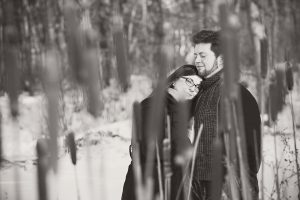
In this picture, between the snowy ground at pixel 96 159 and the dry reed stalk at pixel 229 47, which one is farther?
the snowy ground at pixel 96 159

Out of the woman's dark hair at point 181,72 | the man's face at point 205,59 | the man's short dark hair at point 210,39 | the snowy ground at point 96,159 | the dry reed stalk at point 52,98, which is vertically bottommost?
the snowy ground at point 96,159

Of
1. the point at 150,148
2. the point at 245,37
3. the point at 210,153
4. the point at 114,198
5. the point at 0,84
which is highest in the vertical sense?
the point at 245,37

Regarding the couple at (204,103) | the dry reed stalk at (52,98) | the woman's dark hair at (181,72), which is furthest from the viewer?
the woman's dark hair at (181,72)

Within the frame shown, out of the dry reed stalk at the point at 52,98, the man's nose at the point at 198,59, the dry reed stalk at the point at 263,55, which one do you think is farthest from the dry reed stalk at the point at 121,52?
the man's nose at the point at 198,59

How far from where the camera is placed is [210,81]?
5.64 feet

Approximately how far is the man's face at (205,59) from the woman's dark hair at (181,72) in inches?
1.3

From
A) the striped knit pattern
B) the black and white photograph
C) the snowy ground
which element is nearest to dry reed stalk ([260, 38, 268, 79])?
the black and white photograph

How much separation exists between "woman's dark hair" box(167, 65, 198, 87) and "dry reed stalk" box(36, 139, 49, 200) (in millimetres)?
1085

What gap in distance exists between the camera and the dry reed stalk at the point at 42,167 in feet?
1.90

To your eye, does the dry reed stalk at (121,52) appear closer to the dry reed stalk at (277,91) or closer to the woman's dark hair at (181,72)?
the dry reed stalk at (277,91)

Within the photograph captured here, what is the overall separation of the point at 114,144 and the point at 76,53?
12.3ft

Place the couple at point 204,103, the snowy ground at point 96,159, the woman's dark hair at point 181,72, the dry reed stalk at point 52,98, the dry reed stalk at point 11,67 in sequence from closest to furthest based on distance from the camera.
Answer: the dry reed stalk at point 52,98 → the dry reed stalk at point 11,67 → the couple at point 204,103 → the woman's dark hair at point 181,72 → the snowy ground at point 96,159

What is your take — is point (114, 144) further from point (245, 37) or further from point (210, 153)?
point (245, 37)

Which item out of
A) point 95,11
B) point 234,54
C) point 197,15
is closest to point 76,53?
point 234,54
